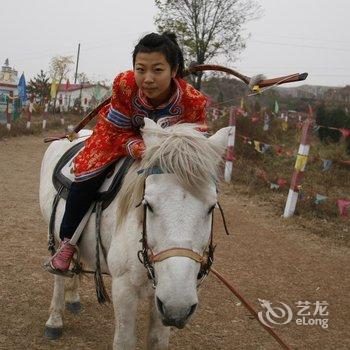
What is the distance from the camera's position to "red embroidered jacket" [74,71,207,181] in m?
2.32

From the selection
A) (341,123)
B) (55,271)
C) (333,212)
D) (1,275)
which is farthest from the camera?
(341,123)

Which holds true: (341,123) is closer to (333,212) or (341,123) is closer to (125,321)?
(333,212)

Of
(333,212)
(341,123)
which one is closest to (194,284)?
(333,212)

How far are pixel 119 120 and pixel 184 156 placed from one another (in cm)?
70

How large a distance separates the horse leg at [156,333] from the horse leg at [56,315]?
1.09 m

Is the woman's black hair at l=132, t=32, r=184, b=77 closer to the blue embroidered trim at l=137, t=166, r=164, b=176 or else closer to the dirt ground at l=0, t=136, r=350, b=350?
the blue embroidered trim at l=137, t=166, r=164, b=176

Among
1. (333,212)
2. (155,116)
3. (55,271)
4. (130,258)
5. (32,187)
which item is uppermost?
(155,116)

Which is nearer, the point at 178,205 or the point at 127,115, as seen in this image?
the point at 178,205

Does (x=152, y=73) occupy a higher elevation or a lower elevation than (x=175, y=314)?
higher

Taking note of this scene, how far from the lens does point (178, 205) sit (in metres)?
1.70

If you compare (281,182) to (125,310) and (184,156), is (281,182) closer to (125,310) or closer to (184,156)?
(125,310)

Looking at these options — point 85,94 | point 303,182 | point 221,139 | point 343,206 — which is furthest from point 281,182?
point 85,94

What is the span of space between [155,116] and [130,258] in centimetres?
78

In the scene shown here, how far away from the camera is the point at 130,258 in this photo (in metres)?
2.09
